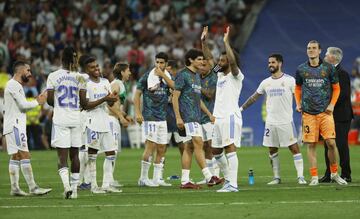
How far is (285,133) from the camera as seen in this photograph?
20453 mm

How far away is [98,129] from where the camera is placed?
60.6 feet

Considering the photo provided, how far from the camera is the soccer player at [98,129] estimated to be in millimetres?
18359

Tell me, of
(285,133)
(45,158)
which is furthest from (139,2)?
(285,133)

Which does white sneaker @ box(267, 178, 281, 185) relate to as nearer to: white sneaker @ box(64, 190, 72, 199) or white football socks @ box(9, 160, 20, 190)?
white sneaker @ box(64, 190, 72, 199)

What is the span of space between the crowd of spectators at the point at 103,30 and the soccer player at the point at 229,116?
63.5 ft

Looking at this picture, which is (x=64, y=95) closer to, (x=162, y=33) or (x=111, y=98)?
(x=111, y=98)

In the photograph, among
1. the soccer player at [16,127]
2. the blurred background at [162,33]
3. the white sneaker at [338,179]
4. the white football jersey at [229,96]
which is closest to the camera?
the soccer player at [16,127]

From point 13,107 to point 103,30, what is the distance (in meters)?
23.3

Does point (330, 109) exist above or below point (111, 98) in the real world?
below

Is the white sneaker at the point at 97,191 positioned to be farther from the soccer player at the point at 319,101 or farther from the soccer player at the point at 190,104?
the soccer player at the point at 319,101

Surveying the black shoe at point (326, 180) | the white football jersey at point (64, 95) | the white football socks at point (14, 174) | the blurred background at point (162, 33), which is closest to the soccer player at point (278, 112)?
the black shoe at point (326, 180)


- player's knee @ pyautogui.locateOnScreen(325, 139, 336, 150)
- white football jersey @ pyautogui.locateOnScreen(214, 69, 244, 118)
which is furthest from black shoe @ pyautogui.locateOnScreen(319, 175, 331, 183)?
white football jersey @ pyautogui.locateOnScreen(214, 69, 244, 118)

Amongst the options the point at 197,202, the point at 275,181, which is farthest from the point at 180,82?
the point at 197,202

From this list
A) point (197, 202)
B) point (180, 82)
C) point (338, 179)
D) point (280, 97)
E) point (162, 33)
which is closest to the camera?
point (197, 202)
